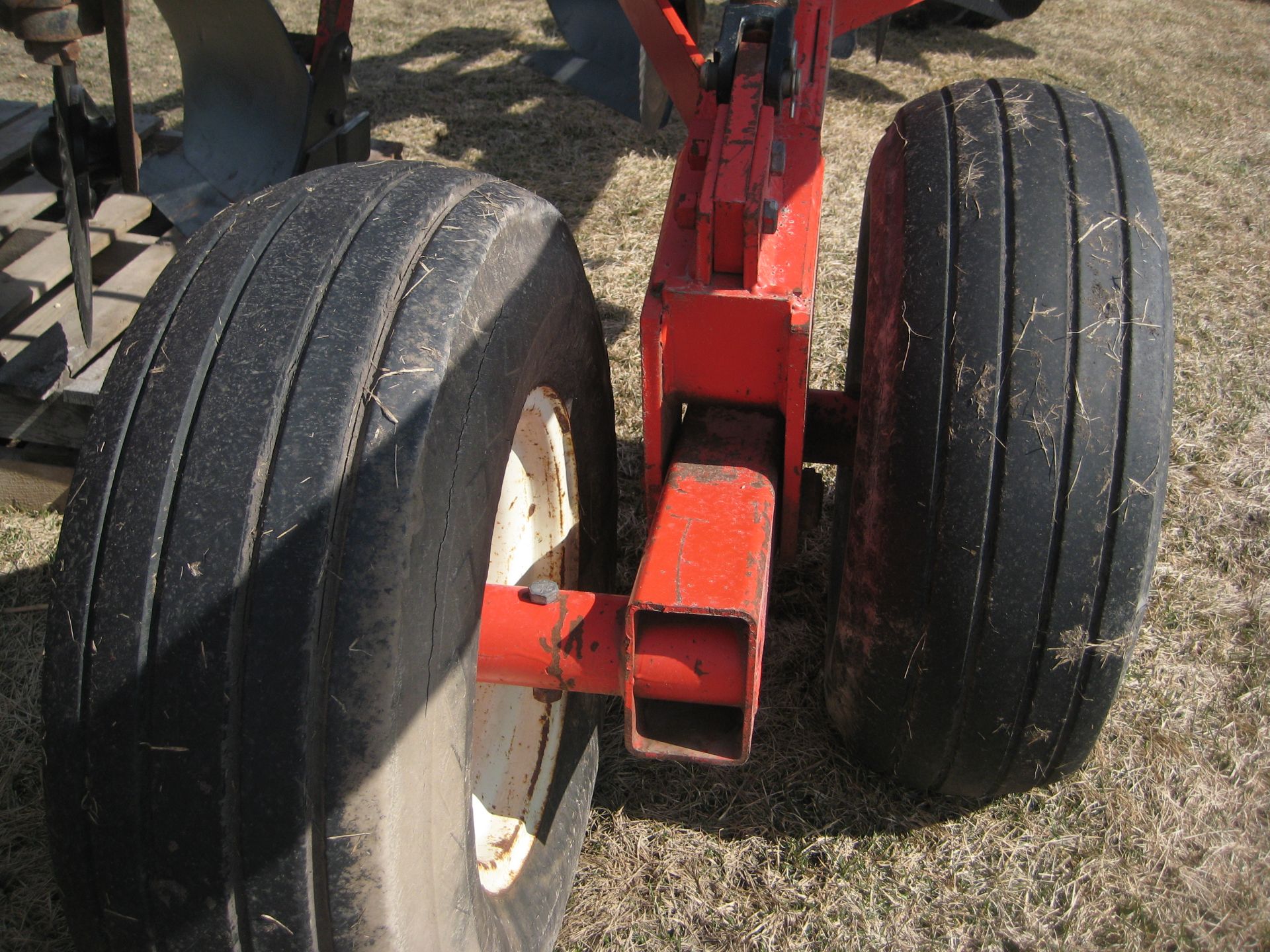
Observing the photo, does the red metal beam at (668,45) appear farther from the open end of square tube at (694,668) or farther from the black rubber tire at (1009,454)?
the open end of square tube at (694,668)

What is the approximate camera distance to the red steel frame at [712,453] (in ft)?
4.04

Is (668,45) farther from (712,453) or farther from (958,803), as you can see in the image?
(958,803)

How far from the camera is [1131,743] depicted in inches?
82.4

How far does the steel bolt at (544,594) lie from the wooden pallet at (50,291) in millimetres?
1740

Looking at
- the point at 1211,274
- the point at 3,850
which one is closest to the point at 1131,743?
the point at 3,850

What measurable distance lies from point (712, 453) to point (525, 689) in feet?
1.83

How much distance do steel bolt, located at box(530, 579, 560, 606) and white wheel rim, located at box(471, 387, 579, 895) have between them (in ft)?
0.87

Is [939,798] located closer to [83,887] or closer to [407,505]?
[407,505]

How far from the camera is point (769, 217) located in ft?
4.46

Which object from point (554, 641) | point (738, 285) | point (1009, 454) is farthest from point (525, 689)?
point (1009, 454)

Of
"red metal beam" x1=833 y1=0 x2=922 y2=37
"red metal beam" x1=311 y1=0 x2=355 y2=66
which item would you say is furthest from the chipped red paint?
"red metal beam" x1=311 y1=0 x2=355 y2=66

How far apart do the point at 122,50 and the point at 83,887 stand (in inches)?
81.0

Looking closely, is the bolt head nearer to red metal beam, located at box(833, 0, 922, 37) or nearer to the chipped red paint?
the chipped red paint

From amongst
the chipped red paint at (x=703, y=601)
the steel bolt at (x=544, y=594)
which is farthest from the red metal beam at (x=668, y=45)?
the steel bolt at (x=544, y=594)
